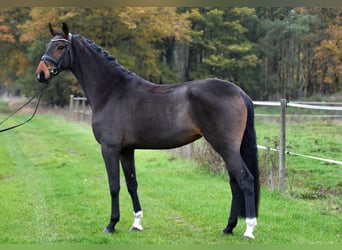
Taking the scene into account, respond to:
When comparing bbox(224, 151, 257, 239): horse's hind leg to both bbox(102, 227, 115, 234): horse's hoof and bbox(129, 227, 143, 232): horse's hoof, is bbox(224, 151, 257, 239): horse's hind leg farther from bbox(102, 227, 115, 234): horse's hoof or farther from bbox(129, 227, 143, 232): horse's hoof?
bbox(102, 227, 115, 234): horse's hoof

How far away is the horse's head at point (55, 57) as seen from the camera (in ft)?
14.6

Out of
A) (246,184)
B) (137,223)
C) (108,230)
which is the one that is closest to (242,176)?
(246,184)

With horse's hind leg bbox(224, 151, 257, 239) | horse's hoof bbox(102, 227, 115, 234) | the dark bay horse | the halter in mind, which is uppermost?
the halter

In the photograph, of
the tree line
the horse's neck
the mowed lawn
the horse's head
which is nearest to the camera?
the mowed lawn

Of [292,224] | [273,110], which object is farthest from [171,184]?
[273,110]

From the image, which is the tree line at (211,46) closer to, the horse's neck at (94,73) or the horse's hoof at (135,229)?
the horse's neck at (94,73)

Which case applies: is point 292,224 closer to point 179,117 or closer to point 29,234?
point 179,117

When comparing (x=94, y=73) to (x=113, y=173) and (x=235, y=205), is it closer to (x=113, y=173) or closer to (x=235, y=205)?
(x=113, y=173)

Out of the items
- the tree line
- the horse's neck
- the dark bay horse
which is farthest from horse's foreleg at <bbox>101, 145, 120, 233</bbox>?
the tree line

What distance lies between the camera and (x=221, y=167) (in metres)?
7.91

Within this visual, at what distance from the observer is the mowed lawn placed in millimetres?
4316

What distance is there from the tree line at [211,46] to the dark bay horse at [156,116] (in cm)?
1517

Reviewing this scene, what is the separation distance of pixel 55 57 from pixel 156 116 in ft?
3.76

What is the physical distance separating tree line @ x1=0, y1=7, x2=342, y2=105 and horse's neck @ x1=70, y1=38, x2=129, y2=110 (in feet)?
49.6
